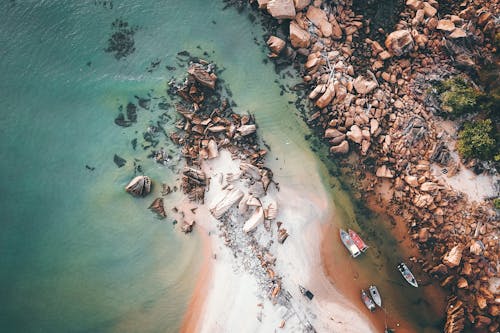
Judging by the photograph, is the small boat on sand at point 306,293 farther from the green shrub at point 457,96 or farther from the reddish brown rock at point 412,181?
Result: the green shrub at point 457,96

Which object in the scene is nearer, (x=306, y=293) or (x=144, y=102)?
(x=306, y=293)

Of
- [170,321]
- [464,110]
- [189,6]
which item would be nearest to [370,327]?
[170,321]

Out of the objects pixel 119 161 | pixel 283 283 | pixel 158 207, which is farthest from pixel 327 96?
pixel 119 161

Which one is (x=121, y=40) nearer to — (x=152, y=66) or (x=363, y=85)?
(x=152, y=66)

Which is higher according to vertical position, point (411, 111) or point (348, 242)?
point (411, 111)

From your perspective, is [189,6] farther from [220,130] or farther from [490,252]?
[490,252]

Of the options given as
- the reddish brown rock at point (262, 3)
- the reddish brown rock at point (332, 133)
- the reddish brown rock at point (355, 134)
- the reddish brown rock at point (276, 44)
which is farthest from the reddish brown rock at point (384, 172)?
the reddish brown rock at point (262, 3)

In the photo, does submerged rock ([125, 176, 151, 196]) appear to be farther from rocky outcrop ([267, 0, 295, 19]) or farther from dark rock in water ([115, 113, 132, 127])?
rocky outcrop ([267, 0, 295, 19])
